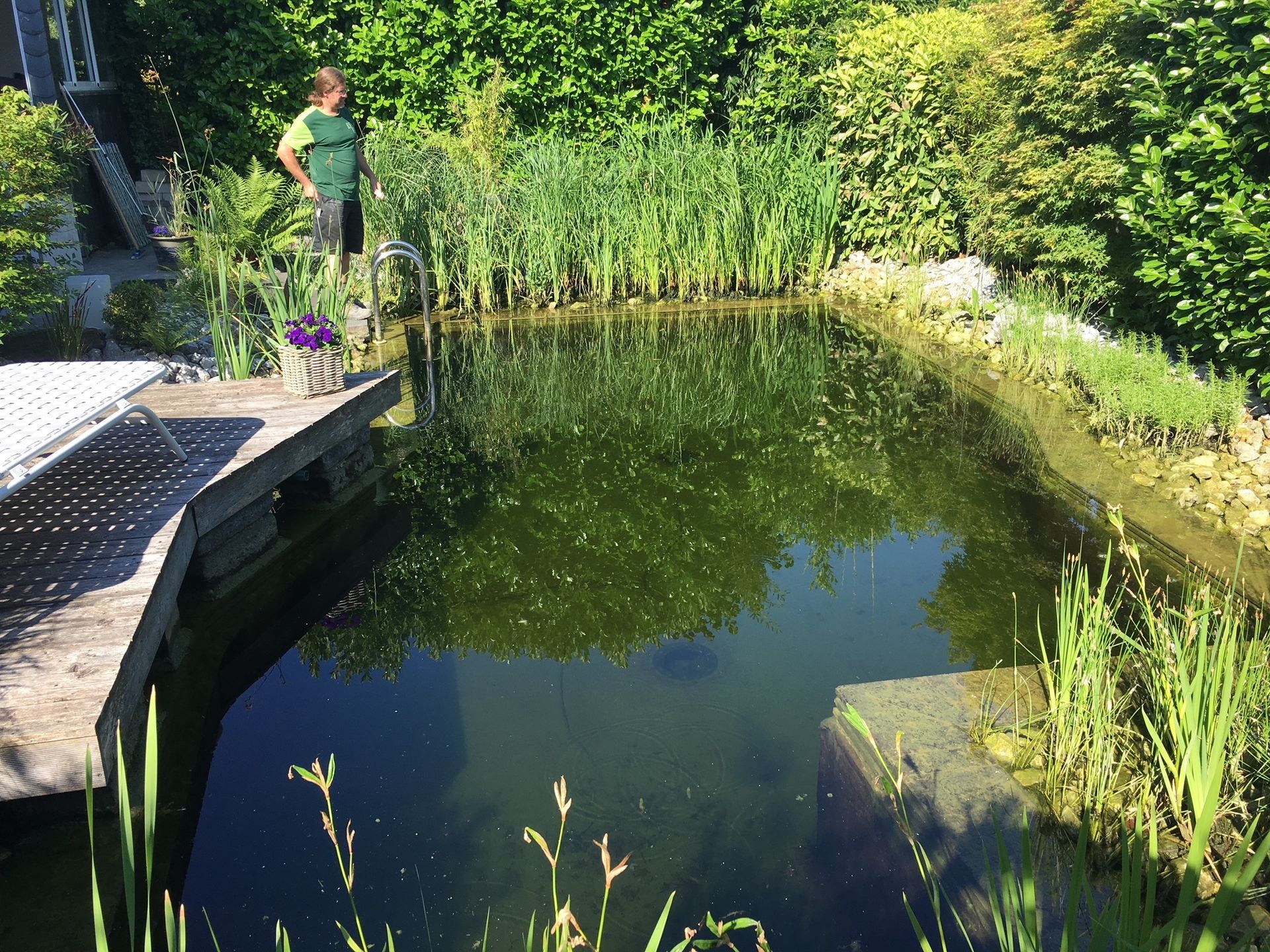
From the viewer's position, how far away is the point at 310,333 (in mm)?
4688

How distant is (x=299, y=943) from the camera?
2.31 m

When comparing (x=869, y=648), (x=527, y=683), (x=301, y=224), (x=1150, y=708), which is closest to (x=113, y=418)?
(x=527, y=683)

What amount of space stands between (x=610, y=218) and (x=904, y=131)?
255 centimetres

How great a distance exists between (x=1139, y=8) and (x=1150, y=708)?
12.9 feet

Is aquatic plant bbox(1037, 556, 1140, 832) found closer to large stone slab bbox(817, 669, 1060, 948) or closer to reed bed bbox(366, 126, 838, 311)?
large stone slab bbox(817, 669, 1060, 948)

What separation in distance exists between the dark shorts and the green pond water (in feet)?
4.15

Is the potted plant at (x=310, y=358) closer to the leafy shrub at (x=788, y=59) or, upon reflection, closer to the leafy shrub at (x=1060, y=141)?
the leafy shrub at (x=1060, y=141)

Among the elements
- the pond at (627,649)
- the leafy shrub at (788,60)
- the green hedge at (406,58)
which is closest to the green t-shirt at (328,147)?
the pond at (627,649)

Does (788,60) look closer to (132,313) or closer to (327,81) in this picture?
(327,81)

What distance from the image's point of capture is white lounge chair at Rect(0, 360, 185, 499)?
2783 millimetres

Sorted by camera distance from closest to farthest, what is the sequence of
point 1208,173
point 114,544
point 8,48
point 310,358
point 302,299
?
point 114,544 → point 310,358 → point 1208,173 → point 302,299 → point 8,48

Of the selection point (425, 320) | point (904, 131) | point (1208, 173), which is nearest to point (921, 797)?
point (1208, 173)

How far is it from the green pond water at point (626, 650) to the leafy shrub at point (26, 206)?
188cm

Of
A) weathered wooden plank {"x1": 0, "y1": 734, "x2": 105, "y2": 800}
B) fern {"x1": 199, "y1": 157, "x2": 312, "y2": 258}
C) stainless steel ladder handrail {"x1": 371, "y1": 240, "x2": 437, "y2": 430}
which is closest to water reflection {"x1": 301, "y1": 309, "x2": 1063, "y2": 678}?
stainless steel ladder handrail {"x1": 371, "y1": 240, "x2": 437, "y2": 430}
